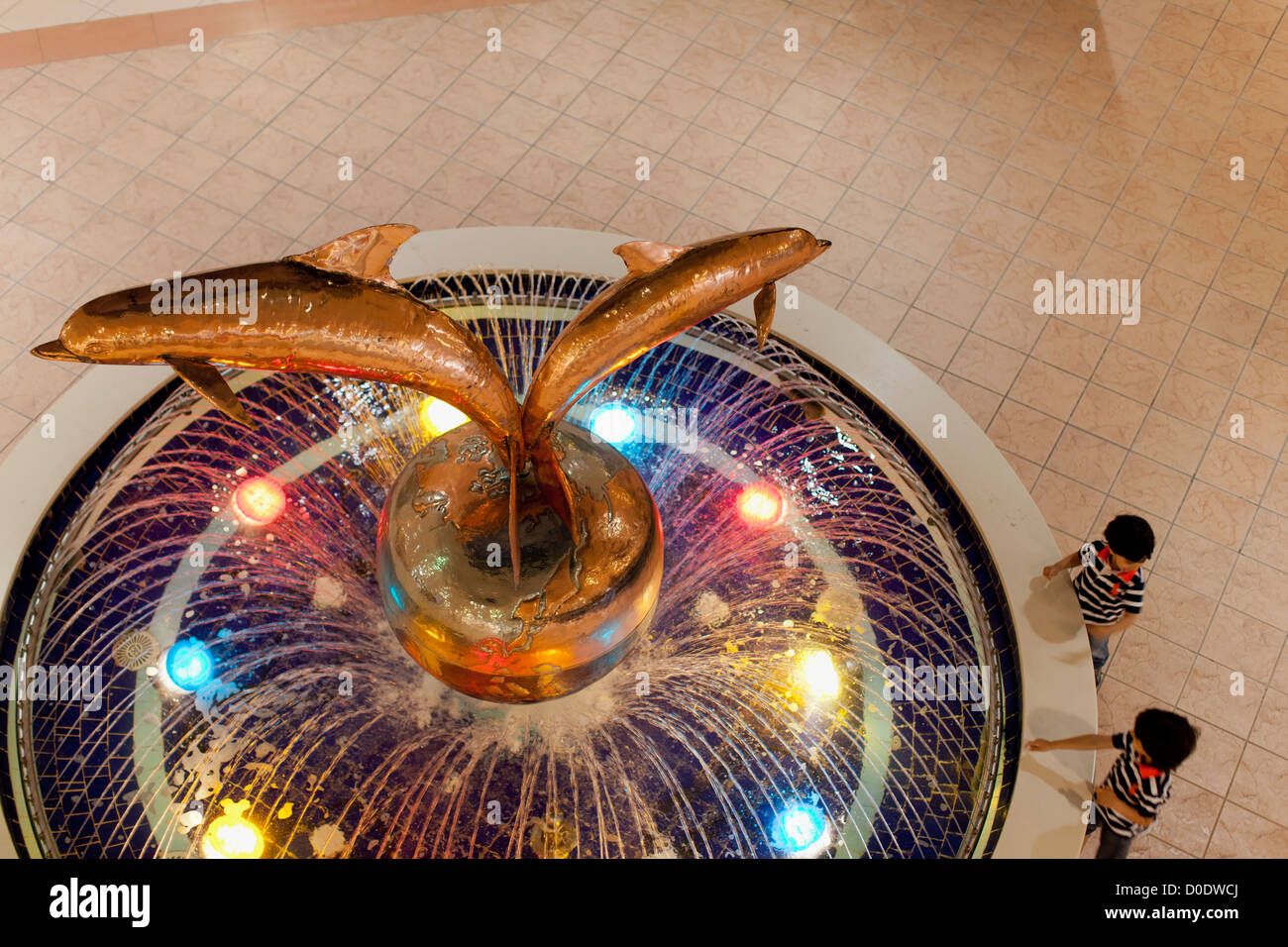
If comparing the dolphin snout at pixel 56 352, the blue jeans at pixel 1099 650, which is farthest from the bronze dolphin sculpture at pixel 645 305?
the blue jeans at pixel 1099 650

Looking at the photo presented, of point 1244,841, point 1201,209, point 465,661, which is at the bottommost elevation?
point 1244,841

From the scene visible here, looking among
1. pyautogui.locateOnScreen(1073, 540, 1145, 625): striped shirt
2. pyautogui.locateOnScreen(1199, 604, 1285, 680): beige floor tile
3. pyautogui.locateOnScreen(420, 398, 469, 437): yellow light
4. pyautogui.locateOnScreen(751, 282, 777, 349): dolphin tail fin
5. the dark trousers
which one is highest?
pyautogui.locateOnScreen(751, 282, 777, 349): dolphin tail fin

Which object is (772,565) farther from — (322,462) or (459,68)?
(459,68)

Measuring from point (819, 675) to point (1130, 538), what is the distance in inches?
52.8

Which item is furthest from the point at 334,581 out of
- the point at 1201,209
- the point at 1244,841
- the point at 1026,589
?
the point at 1201,209

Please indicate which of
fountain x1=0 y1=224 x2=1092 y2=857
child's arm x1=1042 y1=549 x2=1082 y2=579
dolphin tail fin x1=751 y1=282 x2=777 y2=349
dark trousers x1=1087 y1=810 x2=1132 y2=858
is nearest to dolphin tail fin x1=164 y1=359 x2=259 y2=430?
fountain x1=0 y1=224 x2=1092 y2=857

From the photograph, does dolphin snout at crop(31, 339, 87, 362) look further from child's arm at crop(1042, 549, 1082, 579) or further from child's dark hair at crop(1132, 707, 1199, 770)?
child's dark hair at crop(1132, 707, 1199, 770)

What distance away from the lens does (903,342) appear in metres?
5.88

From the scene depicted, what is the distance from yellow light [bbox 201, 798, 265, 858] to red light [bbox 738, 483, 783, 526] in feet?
6.70

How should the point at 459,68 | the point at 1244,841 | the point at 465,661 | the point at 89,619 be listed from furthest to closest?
the point at 459,68
the point at 1244,841
the point at 89,619
the point at 465,661

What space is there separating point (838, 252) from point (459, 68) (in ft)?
9.16

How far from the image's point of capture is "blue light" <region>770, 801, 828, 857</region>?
3.38 meters

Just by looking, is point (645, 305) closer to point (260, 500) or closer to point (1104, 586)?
point (260, 500)

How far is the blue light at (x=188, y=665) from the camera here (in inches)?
142
